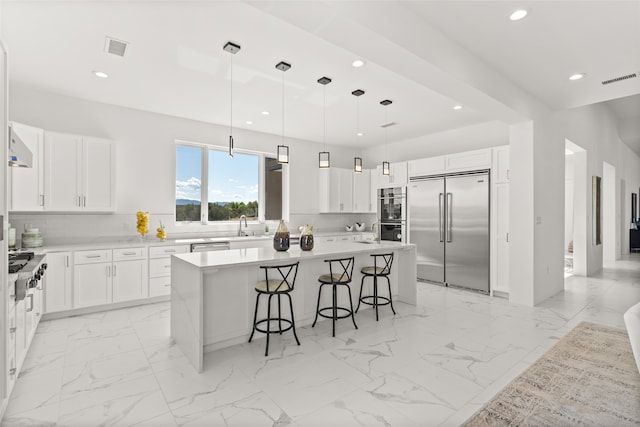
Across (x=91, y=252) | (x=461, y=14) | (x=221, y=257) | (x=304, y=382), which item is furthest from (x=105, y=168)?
(x=461, y=14)

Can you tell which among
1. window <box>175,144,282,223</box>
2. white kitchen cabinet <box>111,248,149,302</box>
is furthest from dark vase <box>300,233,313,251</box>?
window <box>175,144,282,223</box>

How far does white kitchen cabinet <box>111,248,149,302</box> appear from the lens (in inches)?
174

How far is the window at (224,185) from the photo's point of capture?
18.8 feet

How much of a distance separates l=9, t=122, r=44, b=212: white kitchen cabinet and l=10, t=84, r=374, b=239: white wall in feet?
1.40

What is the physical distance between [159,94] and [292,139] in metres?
2.95

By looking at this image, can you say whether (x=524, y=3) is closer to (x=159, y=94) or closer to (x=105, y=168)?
(x=159, y=94)

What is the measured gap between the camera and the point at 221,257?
10.5ft

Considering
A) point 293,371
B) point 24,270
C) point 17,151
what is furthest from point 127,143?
point 293,371

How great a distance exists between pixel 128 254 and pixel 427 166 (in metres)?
4.97

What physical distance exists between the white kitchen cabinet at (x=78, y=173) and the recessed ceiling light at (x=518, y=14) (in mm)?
4929

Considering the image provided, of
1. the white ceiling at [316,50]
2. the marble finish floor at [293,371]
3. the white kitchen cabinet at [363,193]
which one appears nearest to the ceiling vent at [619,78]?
the white ceiling at [316,50]

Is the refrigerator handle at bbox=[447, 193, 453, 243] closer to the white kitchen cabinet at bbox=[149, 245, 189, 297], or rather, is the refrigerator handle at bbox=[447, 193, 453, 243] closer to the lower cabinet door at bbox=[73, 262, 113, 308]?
the white kitchen cabinet at bbox=[149, 245, 189, 297]

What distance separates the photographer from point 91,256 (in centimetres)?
424

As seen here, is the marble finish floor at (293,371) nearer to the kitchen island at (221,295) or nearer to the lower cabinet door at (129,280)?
the kitchen island at (221,295)
